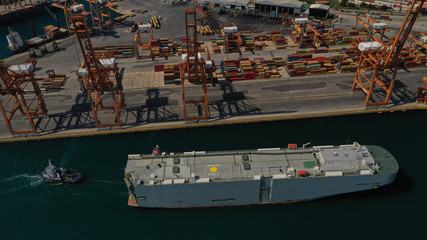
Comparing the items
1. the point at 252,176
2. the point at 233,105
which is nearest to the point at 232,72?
the point at 233,105

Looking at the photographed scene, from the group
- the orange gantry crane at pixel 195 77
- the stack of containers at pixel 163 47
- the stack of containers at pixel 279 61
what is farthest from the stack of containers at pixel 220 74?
the stack of containers at pixel 163 47

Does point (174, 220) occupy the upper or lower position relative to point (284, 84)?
lower

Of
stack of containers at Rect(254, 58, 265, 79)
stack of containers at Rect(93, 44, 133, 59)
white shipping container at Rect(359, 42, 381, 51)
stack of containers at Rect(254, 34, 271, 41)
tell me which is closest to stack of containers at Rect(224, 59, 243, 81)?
stack of containers at Rect(254, 58, 265, 79)

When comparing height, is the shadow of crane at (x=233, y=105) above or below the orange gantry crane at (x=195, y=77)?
below

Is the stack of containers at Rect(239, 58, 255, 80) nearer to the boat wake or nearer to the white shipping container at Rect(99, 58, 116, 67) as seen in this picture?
the white shipping container at Rect(99, 58, 116, 67)

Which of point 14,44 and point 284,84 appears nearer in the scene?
point 284,84

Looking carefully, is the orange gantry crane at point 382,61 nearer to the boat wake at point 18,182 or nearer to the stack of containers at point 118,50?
the stack of containers at point 118,50

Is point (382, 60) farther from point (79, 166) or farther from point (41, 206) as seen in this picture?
point (41, 206)

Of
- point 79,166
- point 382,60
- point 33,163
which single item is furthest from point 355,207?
point 33,163
